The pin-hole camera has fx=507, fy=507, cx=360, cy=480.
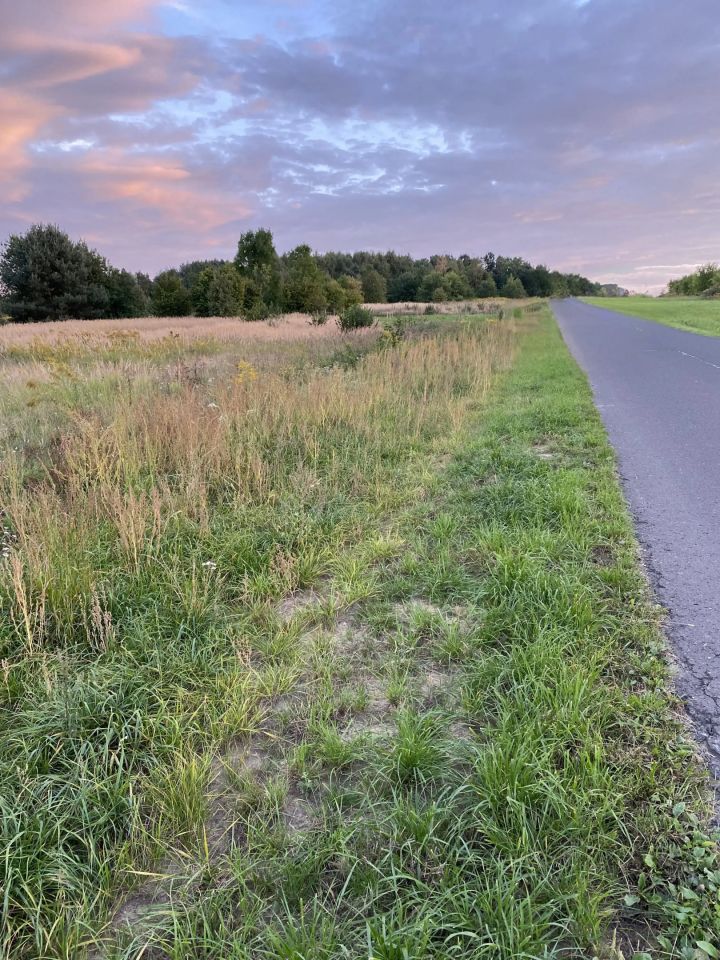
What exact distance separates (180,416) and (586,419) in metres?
5.23

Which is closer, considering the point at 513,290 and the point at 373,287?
the point at 373,287

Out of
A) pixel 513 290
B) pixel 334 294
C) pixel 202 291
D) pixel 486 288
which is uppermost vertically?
pixel 486 288

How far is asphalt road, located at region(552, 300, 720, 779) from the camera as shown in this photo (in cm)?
238

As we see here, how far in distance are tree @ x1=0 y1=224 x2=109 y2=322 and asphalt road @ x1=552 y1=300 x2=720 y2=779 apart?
40.2 meters

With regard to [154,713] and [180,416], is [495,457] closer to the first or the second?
[180,416]

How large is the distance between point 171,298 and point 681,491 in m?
46.7

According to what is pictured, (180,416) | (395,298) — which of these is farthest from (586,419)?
(395,298)

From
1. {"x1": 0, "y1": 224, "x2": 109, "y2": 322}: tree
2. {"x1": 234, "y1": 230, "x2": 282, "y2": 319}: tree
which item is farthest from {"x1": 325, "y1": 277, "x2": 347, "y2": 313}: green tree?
{"x1": 0, "y1": 224, "x2": 109, "y2": 322}: tree

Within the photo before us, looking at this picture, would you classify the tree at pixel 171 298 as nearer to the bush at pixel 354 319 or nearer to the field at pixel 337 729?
the bush at pixel 354 319

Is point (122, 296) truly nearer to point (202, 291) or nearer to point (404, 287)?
point (202, 291)

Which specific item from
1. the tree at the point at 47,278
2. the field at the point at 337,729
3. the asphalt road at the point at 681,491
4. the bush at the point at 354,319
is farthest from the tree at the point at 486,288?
the field at the point at 337,729

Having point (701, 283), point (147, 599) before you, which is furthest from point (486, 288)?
point (147, 599)

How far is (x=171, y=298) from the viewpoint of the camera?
144ft

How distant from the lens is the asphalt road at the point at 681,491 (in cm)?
238
